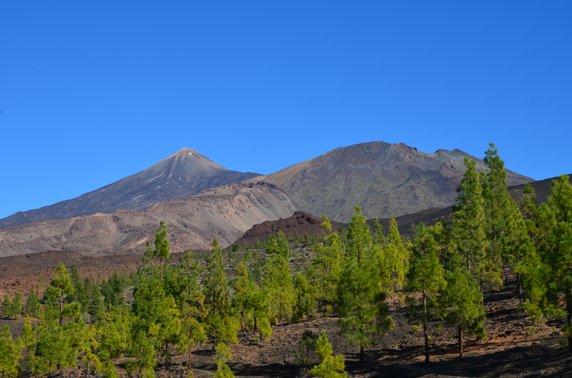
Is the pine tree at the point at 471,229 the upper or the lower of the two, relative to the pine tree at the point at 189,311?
upper

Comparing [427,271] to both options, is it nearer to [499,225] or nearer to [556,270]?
[556,270]

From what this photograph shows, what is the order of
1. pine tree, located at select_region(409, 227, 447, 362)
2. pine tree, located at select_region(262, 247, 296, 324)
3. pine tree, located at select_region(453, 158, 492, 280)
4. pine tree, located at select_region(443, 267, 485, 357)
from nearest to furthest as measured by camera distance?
pine tree, located at select_region(409, 227, 447, 362) < pine tree, located at select_region(443, 267, 485, 357) < pine tree, located at select_region(453, 158, 492, 280) < pine tree, located at select_region(262, 247, 296, 324)

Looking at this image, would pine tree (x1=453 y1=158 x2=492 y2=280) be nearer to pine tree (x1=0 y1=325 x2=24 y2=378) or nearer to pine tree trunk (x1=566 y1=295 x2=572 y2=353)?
pine tree trunk (x1=566 y1=295 x2=572 y2=353)

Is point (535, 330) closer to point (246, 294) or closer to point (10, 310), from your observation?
point (246, 294)

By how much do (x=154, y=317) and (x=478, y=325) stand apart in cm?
2721

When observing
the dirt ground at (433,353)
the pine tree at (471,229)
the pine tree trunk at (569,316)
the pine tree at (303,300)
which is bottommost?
the dirt ground at (433,353)

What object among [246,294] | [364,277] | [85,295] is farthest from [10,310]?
[364,277]

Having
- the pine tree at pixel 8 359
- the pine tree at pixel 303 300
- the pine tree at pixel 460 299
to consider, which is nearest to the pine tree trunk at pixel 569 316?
the pine tree at pixel 460 299

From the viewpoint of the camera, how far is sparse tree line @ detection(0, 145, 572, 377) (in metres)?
49.7

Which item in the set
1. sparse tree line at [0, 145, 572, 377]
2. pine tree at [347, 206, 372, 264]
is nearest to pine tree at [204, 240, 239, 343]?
sparse tree line at [0, 145, 572, 377]

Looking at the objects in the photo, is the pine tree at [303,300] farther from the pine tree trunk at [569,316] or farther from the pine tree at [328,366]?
the pine tree trunk at [569,316]

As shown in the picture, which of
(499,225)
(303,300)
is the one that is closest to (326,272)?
(303,300)

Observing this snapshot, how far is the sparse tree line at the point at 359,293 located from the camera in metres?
49.7

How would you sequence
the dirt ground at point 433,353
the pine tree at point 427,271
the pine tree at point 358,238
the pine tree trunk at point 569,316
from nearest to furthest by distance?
the pine tree trunk at point 569,316 < the dirt ground at point 433,353 < the pine tree at point 427,271 < the pine tree at point 358,238
